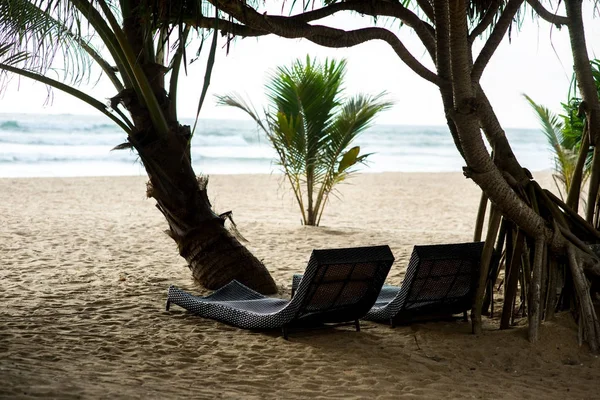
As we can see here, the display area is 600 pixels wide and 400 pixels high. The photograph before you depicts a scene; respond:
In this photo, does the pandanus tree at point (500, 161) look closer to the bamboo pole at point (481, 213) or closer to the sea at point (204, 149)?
the bamboo pole at point (481, 213)

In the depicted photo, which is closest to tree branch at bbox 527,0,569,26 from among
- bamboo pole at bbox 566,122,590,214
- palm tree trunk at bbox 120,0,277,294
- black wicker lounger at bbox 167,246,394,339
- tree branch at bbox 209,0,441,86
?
bamboo pole at bbox 566,122,590,214

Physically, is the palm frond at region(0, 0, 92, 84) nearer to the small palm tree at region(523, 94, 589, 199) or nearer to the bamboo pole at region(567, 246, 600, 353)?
the bamboo pole at region(567, 246, 600, 353)

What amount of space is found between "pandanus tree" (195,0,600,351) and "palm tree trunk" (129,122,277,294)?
1300 millimetres

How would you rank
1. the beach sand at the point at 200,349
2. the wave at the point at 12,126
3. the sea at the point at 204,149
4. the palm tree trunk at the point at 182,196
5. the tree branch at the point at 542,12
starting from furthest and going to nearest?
the wave at the point at 12,126, the sea at the point at 204,149, the palm tree trunk at the point at 182,196, the tree branch at the point at 542,12, the beach sand at the point at 200,349

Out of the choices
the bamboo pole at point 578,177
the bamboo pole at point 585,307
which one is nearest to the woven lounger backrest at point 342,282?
the bamboo pole at point 585,307

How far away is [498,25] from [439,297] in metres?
1.66

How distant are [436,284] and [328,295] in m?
0.67

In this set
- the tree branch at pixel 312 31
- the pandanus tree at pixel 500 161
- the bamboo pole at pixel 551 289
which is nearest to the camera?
the pandanus tree at pixel 500 161

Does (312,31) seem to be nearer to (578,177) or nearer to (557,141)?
(578,177)

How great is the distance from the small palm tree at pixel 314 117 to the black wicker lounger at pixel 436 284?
4381mm

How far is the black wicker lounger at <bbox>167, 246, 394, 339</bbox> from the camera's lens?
4027 millimetres

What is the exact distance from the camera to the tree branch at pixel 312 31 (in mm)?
4133

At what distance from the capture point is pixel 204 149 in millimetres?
27688

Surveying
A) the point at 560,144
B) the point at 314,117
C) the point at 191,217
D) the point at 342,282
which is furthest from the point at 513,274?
the point at 560,144
